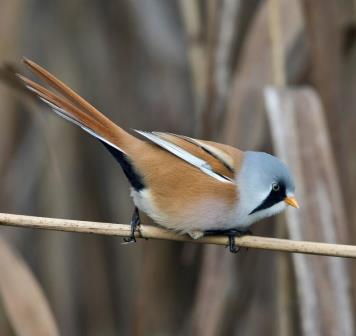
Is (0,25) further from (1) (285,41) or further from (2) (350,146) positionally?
(2) (350,146)

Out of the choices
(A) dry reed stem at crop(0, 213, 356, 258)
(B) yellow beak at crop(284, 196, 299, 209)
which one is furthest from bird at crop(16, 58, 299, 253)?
(A) dry reed stem at crop(0, 213, 356, 258)

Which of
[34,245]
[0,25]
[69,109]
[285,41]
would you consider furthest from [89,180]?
[69,109]

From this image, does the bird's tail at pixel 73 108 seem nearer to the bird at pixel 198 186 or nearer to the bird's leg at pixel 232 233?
the bird at pixel 198 186

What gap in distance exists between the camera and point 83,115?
5.14 ft

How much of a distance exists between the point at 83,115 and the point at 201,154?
337mm

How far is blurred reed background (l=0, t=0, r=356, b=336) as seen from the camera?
1.85 metres

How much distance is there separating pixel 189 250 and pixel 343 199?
632 mm

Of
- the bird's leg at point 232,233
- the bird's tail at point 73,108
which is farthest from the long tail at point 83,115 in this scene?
the bird's leg at point 232,233

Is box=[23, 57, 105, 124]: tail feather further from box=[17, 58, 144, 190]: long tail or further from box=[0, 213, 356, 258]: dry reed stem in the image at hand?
box=[0, 213, 356, 258]: dry reed stem

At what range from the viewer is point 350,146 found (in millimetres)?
2105

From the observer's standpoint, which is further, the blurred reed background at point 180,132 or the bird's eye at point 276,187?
the blurred reed background at point 180,132

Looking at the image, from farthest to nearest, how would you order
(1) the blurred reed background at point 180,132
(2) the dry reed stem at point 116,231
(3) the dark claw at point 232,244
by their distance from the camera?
(1) the blurred reed background at point 180,132
(3) the dark claw at point 232,244
(2) the dry reed stem at point 116,231

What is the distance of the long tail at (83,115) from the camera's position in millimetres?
1506

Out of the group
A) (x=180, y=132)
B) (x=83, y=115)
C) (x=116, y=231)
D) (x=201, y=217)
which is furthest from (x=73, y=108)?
(x=180, y=132)
